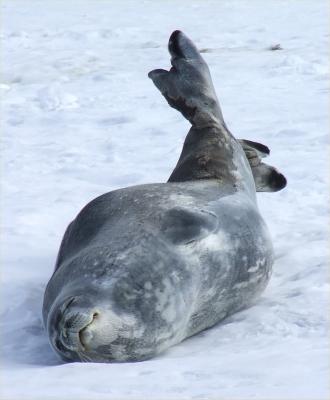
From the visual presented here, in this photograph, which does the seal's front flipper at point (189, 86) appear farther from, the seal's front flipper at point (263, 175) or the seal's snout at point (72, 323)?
the seal's snout at point (72, 323)

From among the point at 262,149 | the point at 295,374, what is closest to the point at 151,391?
the point at 295,374

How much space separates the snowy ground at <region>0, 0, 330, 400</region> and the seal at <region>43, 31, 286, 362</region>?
0.08m

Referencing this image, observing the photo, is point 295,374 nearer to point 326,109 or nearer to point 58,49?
point 326,109

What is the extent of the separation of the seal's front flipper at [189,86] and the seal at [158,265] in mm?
301

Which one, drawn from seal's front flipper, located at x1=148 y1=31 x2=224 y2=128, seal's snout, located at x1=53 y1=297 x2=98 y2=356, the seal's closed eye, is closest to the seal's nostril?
seal's snout, located at x1=53 y1=297 x2=98 y2=356

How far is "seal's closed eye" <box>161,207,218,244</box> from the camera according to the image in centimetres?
322

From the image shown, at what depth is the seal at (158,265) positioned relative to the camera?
2967mm

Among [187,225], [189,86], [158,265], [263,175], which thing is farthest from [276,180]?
[158,265]

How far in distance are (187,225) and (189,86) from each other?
1.20 m

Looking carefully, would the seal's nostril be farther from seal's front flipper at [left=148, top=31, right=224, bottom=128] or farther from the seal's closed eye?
seal's front flipper at [left=148, top=31, right=224, bottom=128]

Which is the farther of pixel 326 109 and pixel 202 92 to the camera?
pixel 326 109

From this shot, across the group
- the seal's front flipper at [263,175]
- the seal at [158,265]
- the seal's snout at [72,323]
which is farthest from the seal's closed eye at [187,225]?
the seal's front flipper at [263,175]

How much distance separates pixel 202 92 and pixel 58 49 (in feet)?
12.6

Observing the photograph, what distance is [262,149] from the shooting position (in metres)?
4.36
